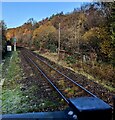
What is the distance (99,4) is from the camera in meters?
22.1

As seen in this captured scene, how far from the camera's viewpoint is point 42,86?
1176 centimetres

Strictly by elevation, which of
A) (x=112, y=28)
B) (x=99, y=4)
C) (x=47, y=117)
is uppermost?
(x=99, y=4)

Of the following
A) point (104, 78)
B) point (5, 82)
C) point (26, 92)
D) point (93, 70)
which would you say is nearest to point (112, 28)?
point (93, 70)

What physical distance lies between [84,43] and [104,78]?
37.6 ft

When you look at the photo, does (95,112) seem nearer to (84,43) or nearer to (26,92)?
(26,92)

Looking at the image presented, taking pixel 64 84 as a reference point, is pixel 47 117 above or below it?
above

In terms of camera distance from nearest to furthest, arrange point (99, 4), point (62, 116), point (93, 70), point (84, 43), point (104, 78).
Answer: point (62, 116), point (104, 78), point (93, 70), point (99, 4), point (84, 43)

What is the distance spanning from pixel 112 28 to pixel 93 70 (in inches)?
115

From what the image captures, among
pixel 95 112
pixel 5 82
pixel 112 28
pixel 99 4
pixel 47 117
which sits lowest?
pixel 5 82

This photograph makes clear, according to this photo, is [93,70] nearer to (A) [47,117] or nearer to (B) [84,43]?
(B) [84,43]

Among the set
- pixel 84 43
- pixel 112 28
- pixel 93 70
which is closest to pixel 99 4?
pixel 84 43

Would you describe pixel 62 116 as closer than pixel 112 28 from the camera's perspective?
Yes

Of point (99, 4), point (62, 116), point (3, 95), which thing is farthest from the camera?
point (99, 4)

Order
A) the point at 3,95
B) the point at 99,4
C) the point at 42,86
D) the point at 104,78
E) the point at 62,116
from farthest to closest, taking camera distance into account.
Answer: the point at 99,4, the point at 104,78, the point at 42,86, the point at 3,95, the point at 62,116
